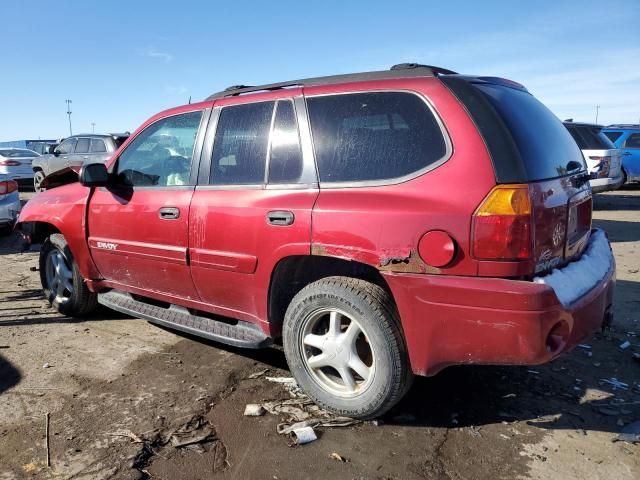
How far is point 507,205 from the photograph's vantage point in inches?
96.5

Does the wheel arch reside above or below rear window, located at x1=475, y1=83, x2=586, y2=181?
below

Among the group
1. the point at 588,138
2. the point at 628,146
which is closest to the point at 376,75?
the point at 588,138

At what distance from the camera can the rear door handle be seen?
3.03 meters

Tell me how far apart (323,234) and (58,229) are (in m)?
2.97

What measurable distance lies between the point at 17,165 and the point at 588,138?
1633 cm

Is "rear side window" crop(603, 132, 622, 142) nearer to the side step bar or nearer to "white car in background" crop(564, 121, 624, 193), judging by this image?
"white car in background" crop(564, 121, 624, 193)

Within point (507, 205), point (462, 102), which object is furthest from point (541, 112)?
point (507, 205)

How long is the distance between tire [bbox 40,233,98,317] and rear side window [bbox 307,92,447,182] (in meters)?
2.85

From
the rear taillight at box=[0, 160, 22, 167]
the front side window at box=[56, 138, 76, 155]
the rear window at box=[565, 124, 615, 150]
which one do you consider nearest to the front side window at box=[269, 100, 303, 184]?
the rear window at box=[565, 124, 615, 150]

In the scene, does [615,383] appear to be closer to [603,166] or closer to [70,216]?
[70,216]

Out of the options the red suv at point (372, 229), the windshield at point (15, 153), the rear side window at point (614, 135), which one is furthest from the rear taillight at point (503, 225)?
the windshield at point (15, 153)

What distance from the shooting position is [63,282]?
491 cm

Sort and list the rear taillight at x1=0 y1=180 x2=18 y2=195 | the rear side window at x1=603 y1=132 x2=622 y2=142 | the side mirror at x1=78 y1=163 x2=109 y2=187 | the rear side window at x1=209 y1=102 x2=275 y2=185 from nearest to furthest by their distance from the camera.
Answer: the rear side window at x1=209 y1=102 x2=275 y2=185, the side mirror at x1=78 y1=163 x2=109 y2=187, the rear taillight at x1=0 y1=180 x2=18 y2=195, the rear side window at x1=603 y1=132 x2=622 y2=142

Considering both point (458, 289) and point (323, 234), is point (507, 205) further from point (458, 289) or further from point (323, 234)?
point (323, 234)
